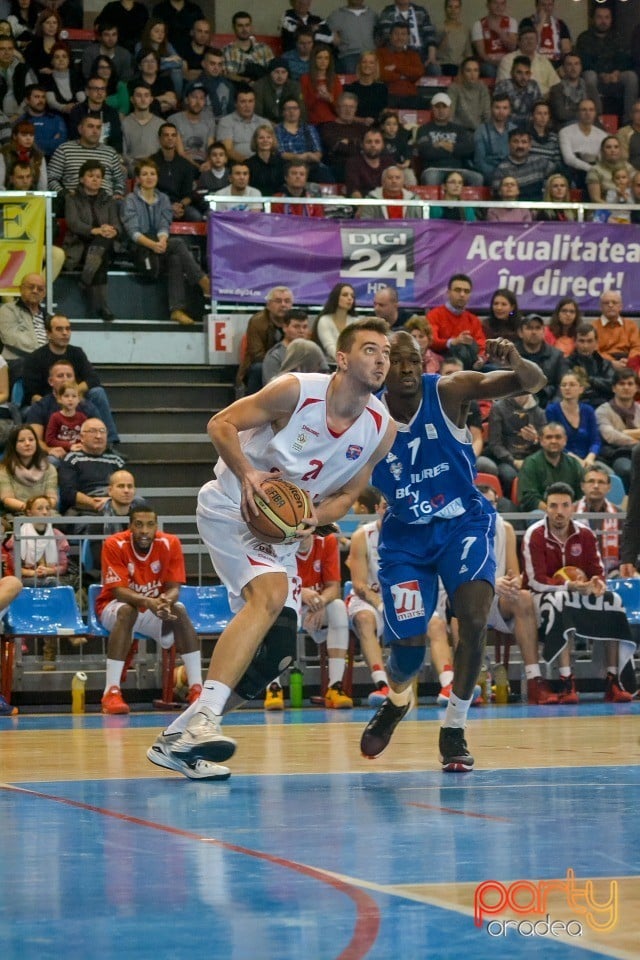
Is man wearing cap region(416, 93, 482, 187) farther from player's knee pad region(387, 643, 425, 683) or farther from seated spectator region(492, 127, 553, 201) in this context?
player's knee pad region(387, 643, 425, 683)

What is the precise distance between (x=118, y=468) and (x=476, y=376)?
714 centimetres

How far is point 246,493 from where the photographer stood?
20.6 ft

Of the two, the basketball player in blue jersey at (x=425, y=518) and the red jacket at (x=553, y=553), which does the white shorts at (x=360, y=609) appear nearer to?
the red jacket at (x=553, y=553)

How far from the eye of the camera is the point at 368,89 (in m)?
19.5

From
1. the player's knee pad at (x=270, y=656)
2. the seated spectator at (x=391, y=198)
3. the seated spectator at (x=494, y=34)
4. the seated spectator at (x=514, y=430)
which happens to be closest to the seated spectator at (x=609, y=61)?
the seated spectator at (x=494, y=34)

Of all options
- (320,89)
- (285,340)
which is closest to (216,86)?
(320,89)

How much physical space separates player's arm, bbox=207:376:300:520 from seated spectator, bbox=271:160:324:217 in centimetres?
1058

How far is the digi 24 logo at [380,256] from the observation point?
16.6 m

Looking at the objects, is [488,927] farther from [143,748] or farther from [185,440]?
[185,440]

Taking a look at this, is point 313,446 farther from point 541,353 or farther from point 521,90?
point 521,90

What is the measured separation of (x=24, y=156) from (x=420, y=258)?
427 centimetres

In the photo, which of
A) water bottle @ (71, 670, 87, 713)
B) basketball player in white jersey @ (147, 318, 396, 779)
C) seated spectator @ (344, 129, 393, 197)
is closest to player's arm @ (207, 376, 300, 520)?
basketball player in white jersey @ (147, 318, 396, 779)

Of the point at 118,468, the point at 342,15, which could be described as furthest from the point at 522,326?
the point at 342,15

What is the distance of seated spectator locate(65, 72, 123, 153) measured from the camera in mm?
16891
